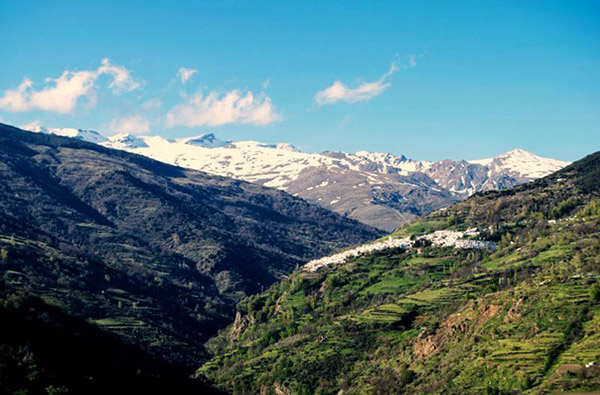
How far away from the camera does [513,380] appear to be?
518 feet

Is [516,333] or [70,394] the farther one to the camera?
[516,333]

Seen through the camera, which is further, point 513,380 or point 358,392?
point 358,392

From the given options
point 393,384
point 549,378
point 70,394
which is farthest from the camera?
point 393,384

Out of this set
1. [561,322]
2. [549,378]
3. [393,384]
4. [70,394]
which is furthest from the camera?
[393,384]

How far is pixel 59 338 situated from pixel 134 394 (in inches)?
1249

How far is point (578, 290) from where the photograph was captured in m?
192

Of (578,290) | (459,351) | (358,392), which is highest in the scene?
(578,290)

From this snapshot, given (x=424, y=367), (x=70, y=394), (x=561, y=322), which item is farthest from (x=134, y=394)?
(x=561, y=322)

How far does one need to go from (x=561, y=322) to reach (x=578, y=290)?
21.3 meters

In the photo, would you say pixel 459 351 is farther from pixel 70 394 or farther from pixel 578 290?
pixel 70 394

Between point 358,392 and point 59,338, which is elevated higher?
point 59,338

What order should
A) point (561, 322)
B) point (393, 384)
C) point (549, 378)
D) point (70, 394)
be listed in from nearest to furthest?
point (549, 378), point (70, 394), point (561, 322), point (393, 384)

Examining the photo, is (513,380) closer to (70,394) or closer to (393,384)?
(393,384)

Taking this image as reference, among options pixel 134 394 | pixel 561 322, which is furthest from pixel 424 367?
pixel 134 394
